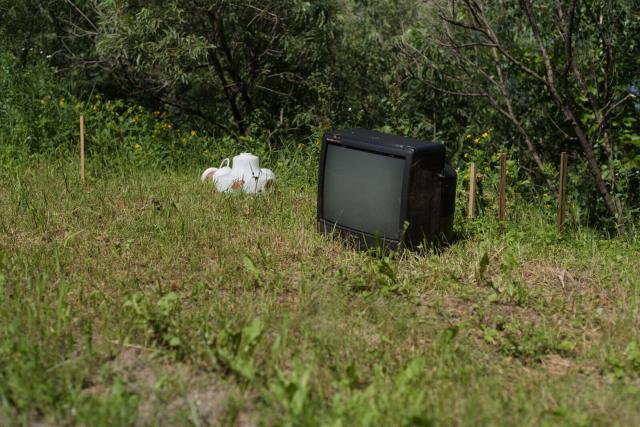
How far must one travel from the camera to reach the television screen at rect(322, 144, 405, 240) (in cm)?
518

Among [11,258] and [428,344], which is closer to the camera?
[428,344]

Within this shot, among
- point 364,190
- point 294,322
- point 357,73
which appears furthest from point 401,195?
point 357,73

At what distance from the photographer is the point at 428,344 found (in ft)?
13.0

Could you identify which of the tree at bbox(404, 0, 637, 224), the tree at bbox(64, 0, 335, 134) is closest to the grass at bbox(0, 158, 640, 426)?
the tree at bbox(404, 0, 637, 224)

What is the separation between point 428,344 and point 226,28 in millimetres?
5552

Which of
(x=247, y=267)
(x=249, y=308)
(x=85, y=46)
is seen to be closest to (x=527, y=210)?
(x=247, y=267)

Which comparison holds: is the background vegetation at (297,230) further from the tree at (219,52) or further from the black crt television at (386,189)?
the black crt television at (386,189)

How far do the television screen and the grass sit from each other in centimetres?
20

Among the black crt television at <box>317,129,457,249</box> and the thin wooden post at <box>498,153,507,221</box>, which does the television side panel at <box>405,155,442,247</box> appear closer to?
the black crt television at <box>317,129,457,249</box>

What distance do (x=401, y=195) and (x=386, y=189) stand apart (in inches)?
5.0

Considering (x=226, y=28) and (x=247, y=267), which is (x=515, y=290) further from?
(x=226, y=28)

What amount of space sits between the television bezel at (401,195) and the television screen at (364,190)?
0.07 feet

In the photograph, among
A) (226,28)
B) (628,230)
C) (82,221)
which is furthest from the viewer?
(226,28)

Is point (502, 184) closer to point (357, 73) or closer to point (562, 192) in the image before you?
point (562, 192)
